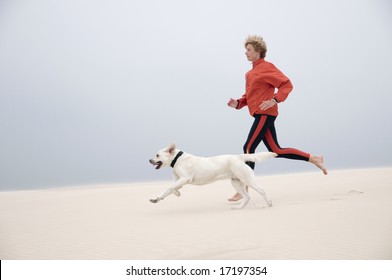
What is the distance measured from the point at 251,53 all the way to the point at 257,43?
171mm

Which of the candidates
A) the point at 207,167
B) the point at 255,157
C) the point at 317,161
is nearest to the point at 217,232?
the point at 207,167

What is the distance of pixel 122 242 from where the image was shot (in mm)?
3809

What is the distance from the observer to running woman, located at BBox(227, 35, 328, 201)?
19.1ft

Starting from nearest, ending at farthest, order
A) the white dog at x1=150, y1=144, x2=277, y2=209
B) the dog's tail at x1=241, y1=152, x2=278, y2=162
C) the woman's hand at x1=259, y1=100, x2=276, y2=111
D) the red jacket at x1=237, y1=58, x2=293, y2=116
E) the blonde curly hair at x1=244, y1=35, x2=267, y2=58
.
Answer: the white dog at x1=150, y1=144, x2=277, y2=209
the dog's tail at x1=241, y1=152, x2=278, y2=162
the woman's hand at x1=259, y1=100, x2=276, y2=111
the red jacket at x1=237, y1=58, x2=293, y2=116
the blonde curly hair at x1=244, y1=35, x2=267, y2=58

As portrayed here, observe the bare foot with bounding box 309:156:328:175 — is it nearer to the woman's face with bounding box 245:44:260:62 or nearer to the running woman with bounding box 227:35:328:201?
the running woman with bounding box 227:35:328:201

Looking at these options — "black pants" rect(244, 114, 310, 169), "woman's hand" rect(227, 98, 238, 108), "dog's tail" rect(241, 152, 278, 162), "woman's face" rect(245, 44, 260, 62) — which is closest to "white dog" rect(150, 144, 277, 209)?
"dog's tail" rect(241, 152, 278, 162)

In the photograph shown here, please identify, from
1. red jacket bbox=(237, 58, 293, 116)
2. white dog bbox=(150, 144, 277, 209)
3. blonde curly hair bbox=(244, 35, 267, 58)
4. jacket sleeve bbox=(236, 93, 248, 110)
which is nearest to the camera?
white dog bbox=(150, 144, 277, 209)

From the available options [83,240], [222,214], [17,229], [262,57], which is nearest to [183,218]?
[222,214]

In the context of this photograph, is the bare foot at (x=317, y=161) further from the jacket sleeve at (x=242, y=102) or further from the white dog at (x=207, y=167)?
the jacket sleeve at (x=242, y=102)

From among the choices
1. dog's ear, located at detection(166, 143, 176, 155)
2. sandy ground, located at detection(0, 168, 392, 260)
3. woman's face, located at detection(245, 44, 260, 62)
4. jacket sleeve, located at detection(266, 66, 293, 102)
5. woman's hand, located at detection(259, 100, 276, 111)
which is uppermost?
woman's face, located at detection(245, 44, 260, 62)

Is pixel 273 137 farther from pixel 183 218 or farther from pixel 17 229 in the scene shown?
pixel 17 229

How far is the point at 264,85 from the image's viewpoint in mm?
5984

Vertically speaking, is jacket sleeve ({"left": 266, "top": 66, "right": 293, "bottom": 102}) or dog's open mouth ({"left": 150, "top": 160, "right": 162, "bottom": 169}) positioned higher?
jacket sleeve ({"left": 266, "top": 66, "right": 293, "bottom": 102})

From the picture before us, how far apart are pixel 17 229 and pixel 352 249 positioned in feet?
12.7
